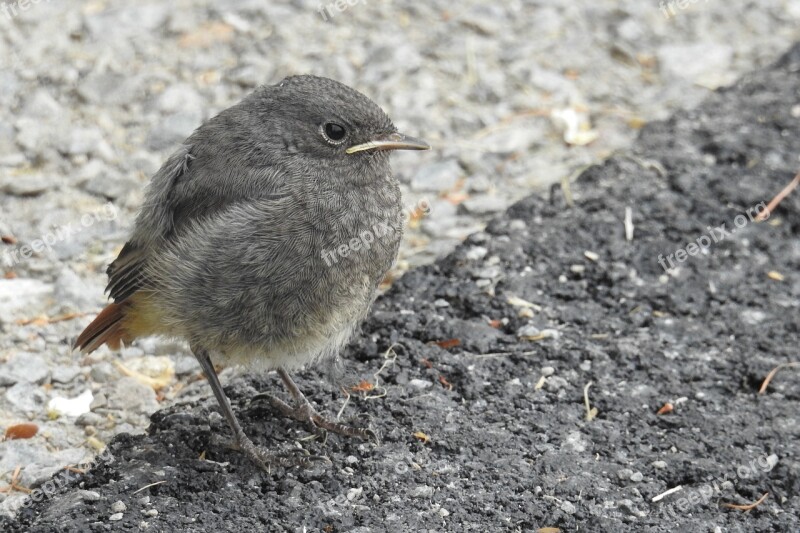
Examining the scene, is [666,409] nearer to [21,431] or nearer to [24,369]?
[21,431]

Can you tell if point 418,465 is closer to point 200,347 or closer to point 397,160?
point 200,347

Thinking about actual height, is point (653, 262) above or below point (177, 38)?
below

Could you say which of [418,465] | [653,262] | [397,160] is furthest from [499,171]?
[418,465]

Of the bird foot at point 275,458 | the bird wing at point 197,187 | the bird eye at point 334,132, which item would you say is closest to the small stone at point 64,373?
the bird wing at point 197,187

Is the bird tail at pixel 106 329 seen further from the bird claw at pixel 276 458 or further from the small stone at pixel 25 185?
the small stone at pixel 25 185

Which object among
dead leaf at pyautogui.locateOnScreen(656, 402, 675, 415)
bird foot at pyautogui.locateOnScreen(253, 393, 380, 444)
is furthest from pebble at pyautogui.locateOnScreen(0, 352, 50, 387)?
dead leaf at pyautogui.locateOnScreen(656, 402, 675, 415)
